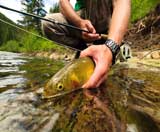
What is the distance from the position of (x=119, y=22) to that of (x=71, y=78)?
1.89ft

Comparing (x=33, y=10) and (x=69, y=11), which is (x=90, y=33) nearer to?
(x=69, y=11)

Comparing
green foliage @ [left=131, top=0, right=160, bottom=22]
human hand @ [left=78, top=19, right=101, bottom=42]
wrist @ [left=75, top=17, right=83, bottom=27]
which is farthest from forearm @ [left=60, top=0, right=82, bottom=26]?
green foliage @ [left=131, top=0, right=160, bottom=22]

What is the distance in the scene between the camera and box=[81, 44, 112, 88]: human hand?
1931 millimetres

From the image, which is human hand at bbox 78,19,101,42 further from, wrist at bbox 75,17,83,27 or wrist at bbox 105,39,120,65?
wrist at bbox 105,39,120,65

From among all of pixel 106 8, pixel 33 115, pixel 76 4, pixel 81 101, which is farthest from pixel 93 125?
pixel 76 4

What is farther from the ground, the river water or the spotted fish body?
the spotted fish body

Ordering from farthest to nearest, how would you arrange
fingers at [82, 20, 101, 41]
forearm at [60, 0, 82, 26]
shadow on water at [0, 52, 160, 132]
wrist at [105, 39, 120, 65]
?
forearm at [60, 0, 82, 26] < fingers at [82, 20, 101, 41] < wrist at [105, 39, 120, 65] < shadow on water at [0, 52, 160, 132]

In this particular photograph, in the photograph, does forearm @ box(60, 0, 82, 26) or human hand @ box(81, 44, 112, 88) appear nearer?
human hand @ box(81, 44, 112, 88)

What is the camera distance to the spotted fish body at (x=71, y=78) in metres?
1.97

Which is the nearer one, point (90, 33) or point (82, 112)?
point (82, 112)

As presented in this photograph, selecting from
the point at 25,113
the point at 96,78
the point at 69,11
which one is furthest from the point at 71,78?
the point at 69,11

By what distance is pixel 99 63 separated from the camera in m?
1.94

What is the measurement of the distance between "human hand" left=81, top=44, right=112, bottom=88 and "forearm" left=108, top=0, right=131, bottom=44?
0.59 ft

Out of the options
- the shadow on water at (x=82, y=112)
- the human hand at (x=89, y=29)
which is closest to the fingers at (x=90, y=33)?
the human hand at (x=89, y=29)
